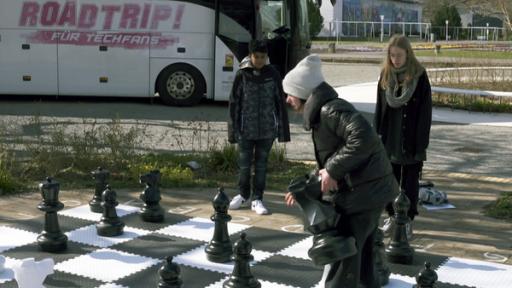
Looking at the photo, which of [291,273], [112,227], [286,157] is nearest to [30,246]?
[112,227]

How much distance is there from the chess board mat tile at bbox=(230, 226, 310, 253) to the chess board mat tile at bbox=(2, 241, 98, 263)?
4.33 ft

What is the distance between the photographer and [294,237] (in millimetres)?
6246

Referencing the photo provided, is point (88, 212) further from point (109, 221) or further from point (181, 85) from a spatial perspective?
point (181, 85)

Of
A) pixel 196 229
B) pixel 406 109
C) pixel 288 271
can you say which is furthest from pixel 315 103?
pixel 196 229

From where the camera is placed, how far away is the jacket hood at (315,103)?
13.2ft

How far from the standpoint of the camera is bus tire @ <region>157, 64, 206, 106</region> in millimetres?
16984

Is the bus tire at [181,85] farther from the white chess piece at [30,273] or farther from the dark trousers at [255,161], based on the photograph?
the white chess piece at [30,273]

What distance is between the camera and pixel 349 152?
3.85 m

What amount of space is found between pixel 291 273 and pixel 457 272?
4.26ft

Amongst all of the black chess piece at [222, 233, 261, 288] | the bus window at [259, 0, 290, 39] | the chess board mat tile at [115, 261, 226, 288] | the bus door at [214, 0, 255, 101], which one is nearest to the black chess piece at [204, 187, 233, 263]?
the chess board mat tile at [115, 261, 226, 288]

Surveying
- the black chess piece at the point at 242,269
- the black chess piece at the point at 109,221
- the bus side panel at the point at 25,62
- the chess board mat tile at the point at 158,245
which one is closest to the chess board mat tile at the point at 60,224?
the black chess piece at the point at 109,221

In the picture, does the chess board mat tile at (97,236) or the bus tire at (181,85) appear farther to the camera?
the bus tire at (181,85)

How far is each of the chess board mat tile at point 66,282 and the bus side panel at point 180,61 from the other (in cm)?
1205

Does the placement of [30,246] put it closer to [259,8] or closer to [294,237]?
[294,237]
